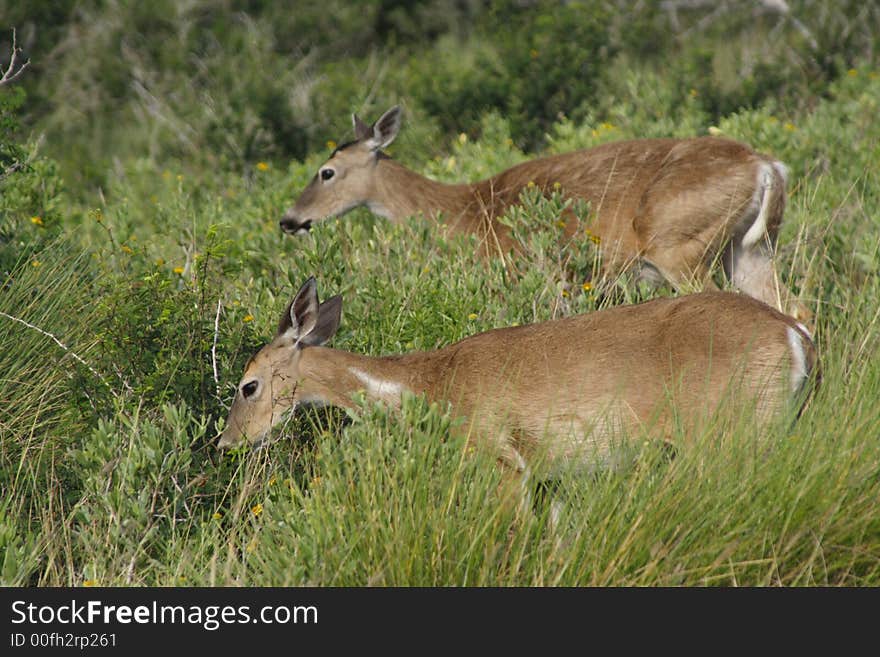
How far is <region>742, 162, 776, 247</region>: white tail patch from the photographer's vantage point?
26.5 ft

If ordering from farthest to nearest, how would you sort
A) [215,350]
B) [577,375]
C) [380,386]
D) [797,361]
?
[215,350] < [380,386] < [577,375] < [797,361]

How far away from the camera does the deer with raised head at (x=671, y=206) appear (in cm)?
811

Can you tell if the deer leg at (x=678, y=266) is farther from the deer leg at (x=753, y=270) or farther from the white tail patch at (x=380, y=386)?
the white tail patch at (x=380, y=386)

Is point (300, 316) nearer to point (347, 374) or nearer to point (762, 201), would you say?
point (347, 374)

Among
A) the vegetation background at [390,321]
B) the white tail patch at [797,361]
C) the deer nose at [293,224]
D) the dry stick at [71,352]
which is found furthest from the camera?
the deer nose at [293,224]

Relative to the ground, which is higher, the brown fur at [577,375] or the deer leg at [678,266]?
the brown fur at [577,375]

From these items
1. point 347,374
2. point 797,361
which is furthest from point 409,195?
point 797,361

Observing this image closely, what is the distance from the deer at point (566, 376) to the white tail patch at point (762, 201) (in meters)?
2.39

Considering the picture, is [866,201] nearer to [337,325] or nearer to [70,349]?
[337,325]

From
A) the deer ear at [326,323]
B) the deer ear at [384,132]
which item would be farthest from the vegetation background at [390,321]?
the deer ear at [384,132]

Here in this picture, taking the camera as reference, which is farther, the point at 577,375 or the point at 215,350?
Answer: the point at 215,350

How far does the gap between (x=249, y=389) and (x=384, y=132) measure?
164 inches

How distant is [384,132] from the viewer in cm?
992

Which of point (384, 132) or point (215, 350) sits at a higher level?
point (215, 350)
